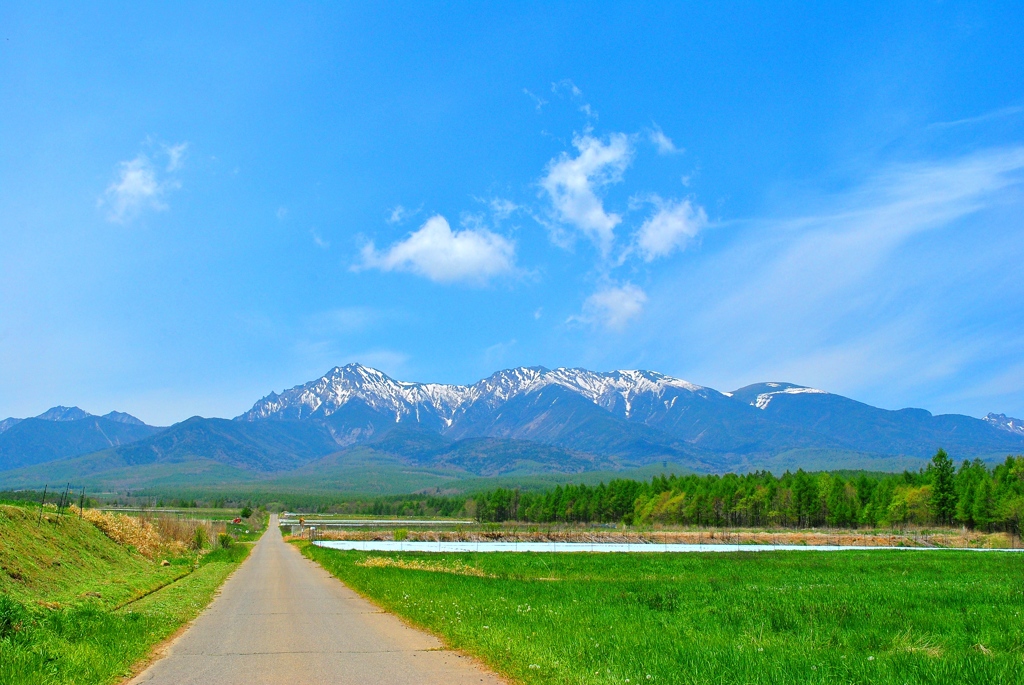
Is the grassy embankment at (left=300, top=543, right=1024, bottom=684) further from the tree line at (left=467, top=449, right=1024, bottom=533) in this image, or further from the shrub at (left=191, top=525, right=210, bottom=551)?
the tree line at (left=467, top=449, right=1024, bottom=533)

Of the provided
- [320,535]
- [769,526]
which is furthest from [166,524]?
[769,526]

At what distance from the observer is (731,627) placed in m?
16.4

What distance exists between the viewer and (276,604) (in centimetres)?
2300

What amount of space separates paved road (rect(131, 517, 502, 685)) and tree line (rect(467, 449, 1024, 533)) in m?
106

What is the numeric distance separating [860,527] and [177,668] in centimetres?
13368

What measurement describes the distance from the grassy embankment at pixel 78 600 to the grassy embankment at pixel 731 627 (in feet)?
21.5

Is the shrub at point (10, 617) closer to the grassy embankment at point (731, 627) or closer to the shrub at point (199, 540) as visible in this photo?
the grassy embankment at point (731, 627)

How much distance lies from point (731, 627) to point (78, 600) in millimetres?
18177

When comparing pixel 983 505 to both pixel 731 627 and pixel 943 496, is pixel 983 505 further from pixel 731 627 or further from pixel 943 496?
pixel 731 627

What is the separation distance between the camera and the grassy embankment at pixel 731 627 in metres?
11.0

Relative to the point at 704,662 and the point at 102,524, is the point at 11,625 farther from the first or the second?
the point at 102,524

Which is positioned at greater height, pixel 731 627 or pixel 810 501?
pixel 731 627

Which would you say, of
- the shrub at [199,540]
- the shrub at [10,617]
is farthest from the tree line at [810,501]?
the shrub at [10,617]

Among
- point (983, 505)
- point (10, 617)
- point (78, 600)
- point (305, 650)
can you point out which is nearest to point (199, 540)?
point (78, 600)
